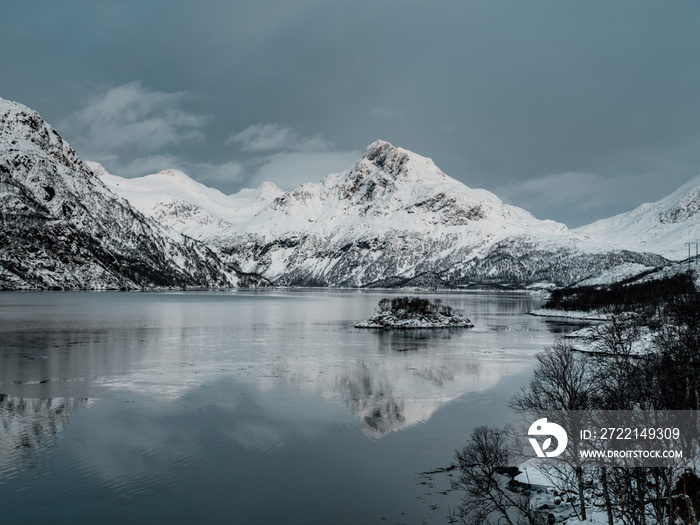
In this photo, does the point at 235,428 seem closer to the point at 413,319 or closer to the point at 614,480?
the point at 614,480

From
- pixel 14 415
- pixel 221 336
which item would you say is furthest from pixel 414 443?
pixel 221 336

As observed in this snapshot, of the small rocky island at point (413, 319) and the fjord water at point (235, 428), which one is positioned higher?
the small rocky island at point (413, 319)

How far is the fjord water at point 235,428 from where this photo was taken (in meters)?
18.5

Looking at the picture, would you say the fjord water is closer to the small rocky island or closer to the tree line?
the tree line

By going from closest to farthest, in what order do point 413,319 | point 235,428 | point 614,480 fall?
point 614,480, point 235,428, point 413,319

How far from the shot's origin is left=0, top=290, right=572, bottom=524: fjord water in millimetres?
18484

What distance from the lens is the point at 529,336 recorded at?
82188 millimetres

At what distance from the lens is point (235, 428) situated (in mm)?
28031

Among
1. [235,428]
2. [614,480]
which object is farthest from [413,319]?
[614,480]

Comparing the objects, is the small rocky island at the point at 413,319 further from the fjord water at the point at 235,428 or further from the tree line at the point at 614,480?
the tree line at the point at 614,480

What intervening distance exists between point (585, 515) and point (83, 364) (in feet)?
141

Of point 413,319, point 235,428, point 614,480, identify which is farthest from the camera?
point 413,319

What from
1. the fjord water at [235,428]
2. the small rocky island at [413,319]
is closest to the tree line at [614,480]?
the fjord water at [235,428]

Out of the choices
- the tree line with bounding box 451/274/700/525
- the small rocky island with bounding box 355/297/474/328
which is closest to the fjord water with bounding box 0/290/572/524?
the tree line with bounding box 451/274/700/525
